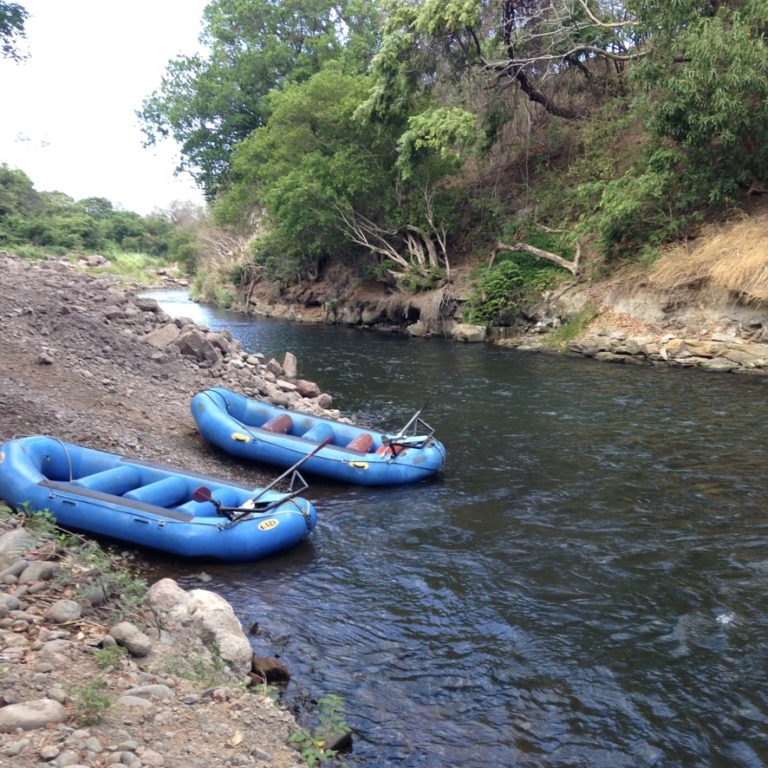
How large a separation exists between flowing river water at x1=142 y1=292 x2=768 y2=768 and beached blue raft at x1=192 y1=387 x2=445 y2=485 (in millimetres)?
255

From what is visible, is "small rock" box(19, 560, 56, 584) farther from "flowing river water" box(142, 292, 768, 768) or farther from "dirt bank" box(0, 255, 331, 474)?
"dirt bank" box(0, 255, 331, 474)

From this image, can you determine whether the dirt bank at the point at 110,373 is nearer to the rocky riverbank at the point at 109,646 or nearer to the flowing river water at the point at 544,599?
the rocky riverbank at the point at 109,646

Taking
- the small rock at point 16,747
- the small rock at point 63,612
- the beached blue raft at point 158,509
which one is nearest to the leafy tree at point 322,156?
the beached blue raft at point 158,509

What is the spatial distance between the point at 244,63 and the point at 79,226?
30.3 metres

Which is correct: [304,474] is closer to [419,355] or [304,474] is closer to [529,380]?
[529,380]

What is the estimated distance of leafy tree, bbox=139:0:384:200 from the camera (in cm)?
3058

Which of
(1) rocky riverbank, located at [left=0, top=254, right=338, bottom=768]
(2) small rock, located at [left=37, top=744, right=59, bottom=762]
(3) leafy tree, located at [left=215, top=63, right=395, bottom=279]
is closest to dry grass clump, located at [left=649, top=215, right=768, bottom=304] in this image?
(3) leafy tree, located at [left=215, top=63, right=395, bottom=279]

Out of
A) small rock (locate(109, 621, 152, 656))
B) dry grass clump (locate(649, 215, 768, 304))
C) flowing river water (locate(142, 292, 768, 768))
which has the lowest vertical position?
flowing river water (locate(142, 292, 768, 768))

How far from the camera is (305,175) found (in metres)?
22.4

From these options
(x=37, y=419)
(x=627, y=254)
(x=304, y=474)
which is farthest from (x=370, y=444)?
(x=627, y=254)

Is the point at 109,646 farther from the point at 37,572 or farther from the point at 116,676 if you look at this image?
the point at 37,572

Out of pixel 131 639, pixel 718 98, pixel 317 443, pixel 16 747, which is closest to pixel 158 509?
pixel 131 639

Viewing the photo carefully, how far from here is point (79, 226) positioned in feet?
181

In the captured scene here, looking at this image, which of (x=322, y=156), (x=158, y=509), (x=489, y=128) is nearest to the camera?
(x=158, y=509)
